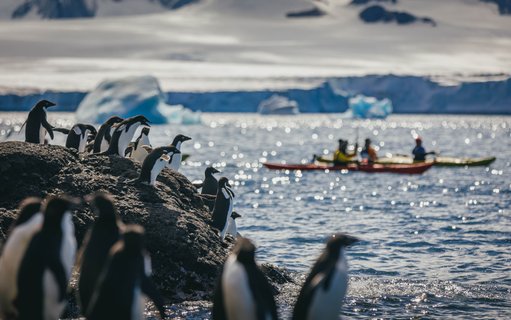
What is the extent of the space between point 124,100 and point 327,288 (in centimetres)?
7677

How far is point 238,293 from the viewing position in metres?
8.27

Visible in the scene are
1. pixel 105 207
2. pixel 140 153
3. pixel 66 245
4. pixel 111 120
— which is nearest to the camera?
pixel 66 245

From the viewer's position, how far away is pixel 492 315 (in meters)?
12.1

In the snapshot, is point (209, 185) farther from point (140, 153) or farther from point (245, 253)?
point (245, 253)

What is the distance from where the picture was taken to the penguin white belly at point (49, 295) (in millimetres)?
7969

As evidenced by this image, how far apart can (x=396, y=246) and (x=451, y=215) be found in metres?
6.69

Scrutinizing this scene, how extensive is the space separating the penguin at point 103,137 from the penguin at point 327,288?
23.5 ft

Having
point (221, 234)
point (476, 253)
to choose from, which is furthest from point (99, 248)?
point (476, 253)

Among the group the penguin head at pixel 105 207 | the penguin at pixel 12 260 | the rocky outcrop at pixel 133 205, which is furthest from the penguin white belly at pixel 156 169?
the penguin at pixel 12 260

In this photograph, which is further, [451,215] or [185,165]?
[185,165]

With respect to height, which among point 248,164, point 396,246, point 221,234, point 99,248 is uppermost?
point 99,248

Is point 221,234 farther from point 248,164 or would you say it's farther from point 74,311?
point 248,164

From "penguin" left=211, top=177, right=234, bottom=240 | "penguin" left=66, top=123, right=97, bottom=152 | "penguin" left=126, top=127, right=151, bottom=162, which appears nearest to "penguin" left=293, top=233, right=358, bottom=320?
"penguin" left=211, top=177, right=234, bottom=240

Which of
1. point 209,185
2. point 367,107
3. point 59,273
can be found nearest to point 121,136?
point 209,185
